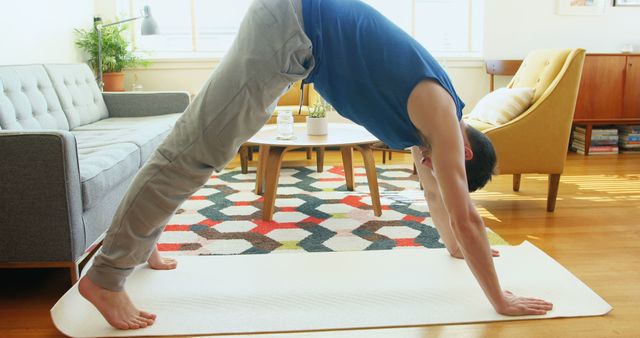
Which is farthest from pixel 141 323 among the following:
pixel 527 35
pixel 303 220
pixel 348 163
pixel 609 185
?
pixel 527 35

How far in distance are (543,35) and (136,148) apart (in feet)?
12.6

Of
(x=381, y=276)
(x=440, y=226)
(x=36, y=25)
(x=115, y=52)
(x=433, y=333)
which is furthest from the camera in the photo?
(x=115, y=52)

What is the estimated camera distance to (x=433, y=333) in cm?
164

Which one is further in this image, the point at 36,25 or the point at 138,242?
the point at 36,25

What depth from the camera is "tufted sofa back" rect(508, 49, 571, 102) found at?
3.03m

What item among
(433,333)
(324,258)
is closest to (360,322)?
(433,333)

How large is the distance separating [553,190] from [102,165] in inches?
85.7

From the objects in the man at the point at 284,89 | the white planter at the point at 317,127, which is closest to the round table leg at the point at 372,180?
the white planter at the point at 317,127

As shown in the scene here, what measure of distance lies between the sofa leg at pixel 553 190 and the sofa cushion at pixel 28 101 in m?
2.58

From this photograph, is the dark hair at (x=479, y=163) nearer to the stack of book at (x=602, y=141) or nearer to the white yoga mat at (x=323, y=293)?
the white yoga mat at (x=323, y=293)

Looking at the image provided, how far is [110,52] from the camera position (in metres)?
4.60

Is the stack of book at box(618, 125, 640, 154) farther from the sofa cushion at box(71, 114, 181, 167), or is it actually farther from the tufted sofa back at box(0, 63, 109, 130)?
the tufted sofa back at box(0, 63, 109, 130)

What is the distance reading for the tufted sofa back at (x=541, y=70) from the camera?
3.03 m

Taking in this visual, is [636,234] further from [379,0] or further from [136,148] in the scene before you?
[379,0]
